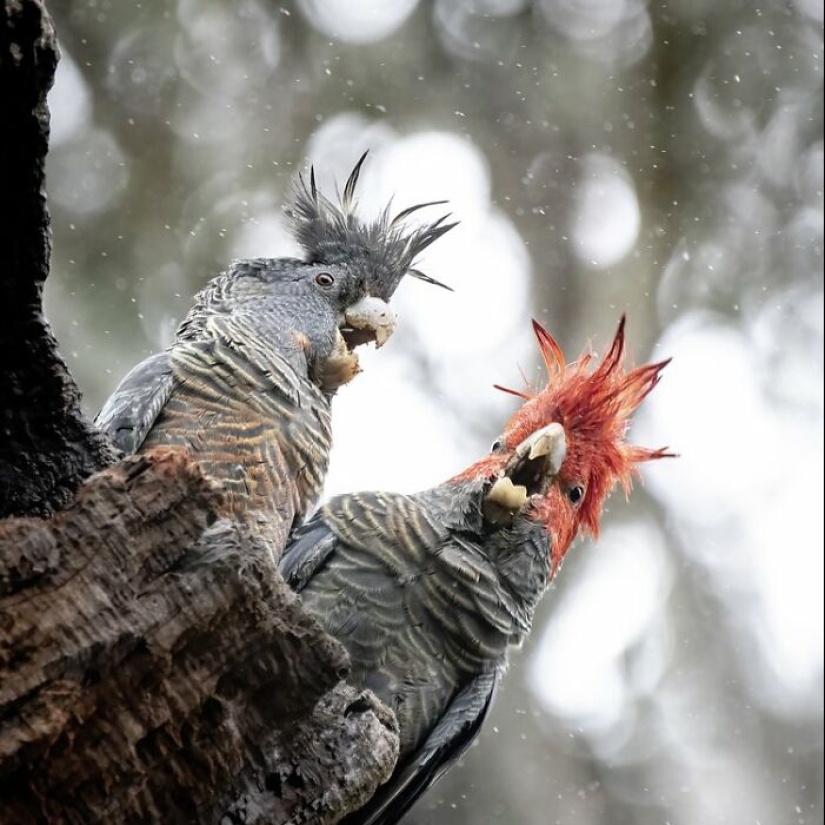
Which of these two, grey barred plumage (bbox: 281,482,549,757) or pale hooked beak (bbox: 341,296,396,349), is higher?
pale hooked beak (bbox: 341,296,396,349)

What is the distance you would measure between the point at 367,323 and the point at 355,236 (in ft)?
1.13

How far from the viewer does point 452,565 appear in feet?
10.2

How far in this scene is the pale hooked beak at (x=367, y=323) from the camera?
3.54m

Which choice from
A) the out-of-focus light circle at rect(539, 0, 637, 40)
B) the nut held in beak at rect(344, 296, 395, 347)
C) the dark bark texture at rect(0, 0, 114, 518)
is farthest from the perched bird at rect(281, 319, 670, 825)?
the out-of-focus light circle at rect(539, 0, 637, 40)

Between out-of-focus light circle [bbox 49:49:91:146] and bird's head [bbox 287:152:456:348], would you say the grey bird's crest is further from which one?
out-of-focus light circle [bbox 49:49:91:146]

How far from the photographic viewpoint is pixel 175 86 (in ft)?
21.5

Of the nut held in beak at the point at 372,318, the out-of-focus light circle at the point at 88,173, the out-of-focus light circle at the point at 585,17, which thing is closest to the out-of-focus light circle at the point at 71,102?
the out-of-focus light circle at the point at 88,173

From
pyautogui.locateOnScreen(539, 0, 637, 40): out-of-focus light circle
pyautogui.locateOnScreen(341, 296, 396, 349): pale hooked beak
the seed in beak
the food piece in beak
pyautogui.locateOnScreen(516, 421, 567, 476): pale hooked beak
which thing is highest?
pyautogui.locateOnScreen(539, 0, 637, 40): out-of-focus light circle

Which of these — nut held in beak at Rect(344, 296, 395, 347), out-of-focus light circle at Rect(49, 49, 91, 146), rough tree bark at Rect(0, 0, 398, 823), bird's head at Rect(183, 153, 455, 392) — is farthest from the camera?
out-of-focus light circle at Rect(49, 49, 91, 146)

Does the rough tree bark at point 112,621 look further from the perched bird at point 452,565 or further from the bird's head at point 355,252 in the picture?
the bird's head at point 355,252

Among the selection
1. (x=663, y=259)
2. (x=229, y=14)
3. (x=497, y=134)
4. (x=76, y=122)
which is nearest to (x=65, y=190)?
(x=76, y=122)

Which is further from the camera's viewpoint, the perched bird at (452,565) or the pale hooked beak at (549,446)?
the pale hooked beak at (549,446)

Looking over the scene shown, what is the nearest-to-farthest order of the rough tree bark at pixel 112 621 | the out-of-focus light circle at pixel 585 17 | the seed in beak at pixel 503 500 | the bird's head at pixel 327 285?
the rough tree bark at pixel 112 621, the seed in beak at pixel 503 500, the bird's head at pixel 327 285, the out-of-focus light circle at pixel 585 17

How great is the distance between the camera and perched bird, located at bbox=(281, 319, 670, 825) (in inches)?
118
